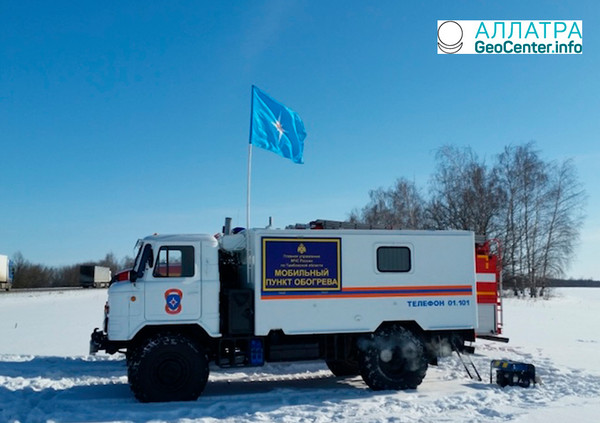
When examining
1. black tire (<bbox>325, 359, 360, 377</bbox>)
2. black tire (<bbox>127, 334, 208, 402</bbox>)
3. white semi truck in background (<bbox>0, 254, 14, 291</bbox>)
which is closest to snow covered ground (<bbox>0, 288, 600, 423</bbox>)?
black tire (<bbox>325, 359, 360, 377</bbox>)

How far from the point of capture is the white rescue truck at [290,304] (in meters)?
9.43

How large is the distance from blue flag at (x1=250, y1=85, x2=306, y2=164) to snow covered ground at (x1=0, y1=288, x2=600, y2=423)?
5.62 m

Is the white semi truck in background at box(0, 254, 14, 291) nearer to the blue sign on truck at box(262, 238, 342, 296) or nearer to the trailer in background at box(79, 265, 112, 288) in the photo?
the trailer in background at box(79, 265, 112, 288)

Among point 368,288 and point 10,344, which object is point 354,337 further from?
point 10,344

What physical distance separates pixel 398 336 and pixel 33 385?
279 inches

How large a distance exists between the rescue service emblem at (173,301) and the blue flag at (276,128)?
5432 mm

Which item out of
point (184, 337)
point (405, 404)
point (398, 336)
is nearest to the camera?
point (405, 404)

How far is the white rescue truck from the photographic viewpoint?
30.9 ft

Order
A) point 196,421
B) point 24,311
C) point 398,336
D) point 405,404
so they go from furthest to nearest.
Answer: point 24,311 < point 398,336 < point 405,404 < point 196,421

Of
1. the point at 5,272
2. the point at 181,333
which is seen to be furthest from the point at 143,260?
the point at 5,272

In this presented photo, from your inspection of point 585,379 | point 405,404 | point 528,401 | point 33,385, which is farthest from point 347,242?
point 33,385

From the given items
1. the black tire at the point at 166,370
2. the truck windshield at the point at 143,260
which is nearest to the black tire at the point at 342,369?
the black tire at the point at 166,370

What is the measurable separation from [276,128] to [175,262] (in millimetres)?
5975

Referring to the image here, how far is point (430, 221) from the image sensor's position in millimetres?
39281
